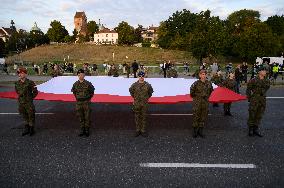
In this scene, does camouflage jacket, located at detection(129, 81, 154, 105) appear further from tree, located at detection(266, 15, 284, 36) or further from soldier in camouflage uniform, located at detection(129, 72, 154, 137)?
tree, located at detection(266, 15, 284, 36)

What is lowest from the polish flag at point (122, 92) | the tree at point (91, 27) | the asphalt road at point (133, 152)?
the asphalt road at point (133, 152)

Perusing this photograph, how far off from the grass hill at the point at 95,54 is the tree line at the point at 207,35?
4.77 metres

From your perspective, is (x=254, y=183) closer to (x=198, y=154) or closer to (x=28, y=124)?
(x=198, y=154)

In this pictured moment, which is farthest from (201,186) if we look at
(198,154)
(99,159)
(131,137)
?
(131,137)

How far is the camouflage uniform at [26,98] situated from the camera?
9203mm

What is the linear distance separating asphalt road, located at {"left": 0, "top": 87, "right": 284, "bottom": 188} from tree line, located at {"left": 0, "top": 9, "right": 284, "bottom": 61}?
168 feet

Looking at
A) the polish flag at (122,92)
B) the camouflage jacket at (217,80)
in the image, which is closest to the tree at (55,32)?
the polish flag at (122,92)

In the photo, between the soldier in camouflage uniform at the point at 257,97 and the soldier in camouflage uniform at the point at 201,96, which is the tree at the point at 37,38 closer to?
the soldier in camouflage uniform at the point at 201,96

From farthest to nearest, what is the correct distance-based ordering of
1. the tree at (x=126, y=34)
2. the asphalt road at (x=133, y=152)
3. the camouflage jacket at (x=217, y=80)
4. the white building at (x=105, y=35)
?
the white building at (x=105, y=35) → the tree at (x=126, y=34) → the camouflage jacket at (x=217, y=80) → the asphalt road at (x=133, y=152)

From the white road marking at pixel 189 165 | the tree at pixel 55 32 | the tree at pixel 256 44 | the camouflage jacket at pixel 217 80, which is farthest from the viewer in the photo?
the tree at pixel 55 32

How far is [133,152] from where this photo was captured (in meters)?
7.79

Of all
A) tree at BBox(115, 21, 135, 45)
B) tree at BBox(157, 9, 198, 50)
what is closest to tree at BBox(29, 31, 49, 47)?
tree at BBox(115, 21, 135, 45)

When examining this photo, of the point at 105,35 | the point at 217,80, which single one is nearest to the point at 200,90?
the point at 217,80

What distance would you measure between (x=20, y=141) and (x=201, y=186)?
17.7ft
